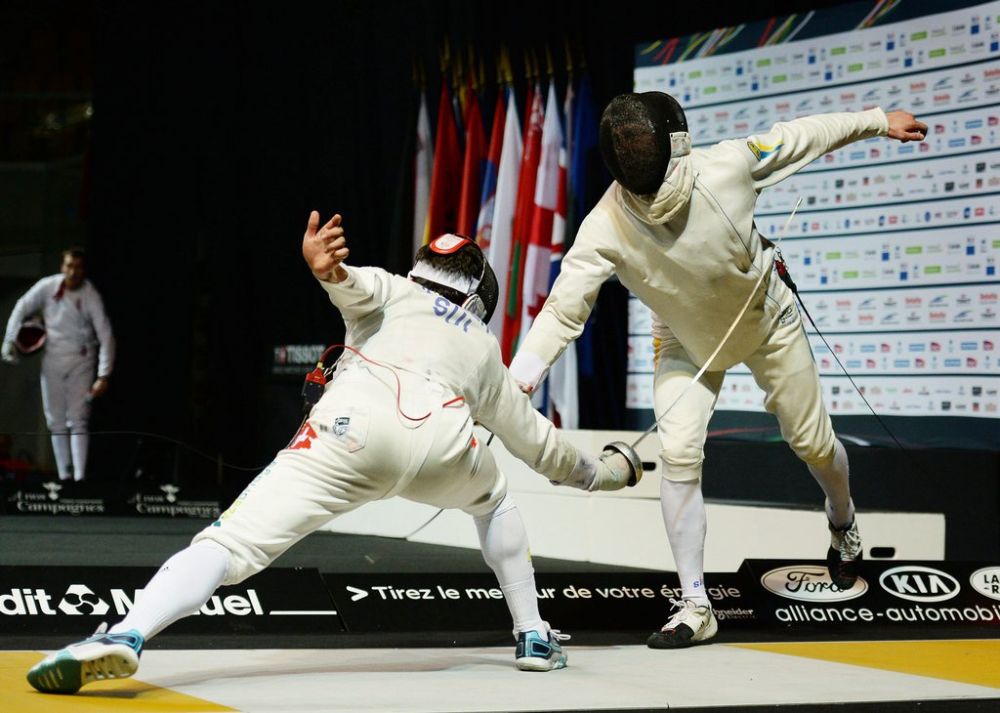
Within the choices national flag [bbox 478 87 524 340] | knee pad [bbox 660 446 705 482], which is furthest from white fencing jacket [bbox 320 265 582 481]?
national flag [bbox 478 87 524 340]

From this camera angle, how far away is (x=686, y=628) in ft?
11.7

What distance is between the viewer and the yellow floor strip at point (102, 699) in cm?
239

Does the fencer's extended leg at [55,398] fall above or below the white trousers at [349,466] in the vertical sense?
below

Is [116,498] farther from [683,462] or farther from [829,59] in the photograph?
[683,462]

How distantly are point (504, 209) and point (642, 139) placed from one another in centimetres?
420

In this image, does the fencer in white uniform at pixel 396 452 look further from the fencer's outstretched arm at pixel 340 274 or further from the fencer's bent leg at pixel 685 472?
the fencer's bent leg at pixel 685 472

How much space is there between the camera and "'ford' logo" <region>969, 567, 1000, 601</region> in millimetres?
4168

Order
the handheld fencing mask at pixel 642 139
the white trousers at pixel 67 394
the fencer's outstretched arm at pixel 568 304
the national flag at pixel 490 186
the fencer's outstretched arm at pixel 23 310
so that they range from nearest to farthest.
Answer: the fencer's outstretched arm at pixel 568 304 → the handheld fencing mask at pixel 642 139 → the national flag at pixel 490 186 → the fencer's outstretched arm at pixel 23 310 → the white trousers at pixel 67 394

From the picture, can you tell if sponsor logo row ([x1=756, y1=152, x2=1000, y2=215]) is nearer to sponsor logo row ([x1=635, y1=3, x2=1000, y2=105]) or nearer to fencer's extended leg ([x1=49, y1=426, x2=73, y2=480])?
sponsor logo row ([x1=635, y1=3, x2=1000, y2=105])

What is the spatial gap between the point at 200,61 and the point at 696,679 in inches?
308

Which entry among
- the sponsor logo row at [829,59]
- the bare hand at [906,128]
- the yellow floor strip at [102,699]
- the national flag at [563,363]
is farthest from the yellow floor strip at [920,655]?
the national flag at [563,363]

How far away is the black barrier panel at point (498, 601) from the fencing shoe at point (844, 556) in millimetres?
288

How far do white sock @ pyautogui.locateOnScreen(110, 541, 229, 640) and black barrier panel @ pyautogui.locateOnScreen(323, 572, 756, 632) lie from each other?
110cm

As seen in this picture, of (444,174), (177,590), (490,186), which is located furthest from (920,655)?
(444,174)
